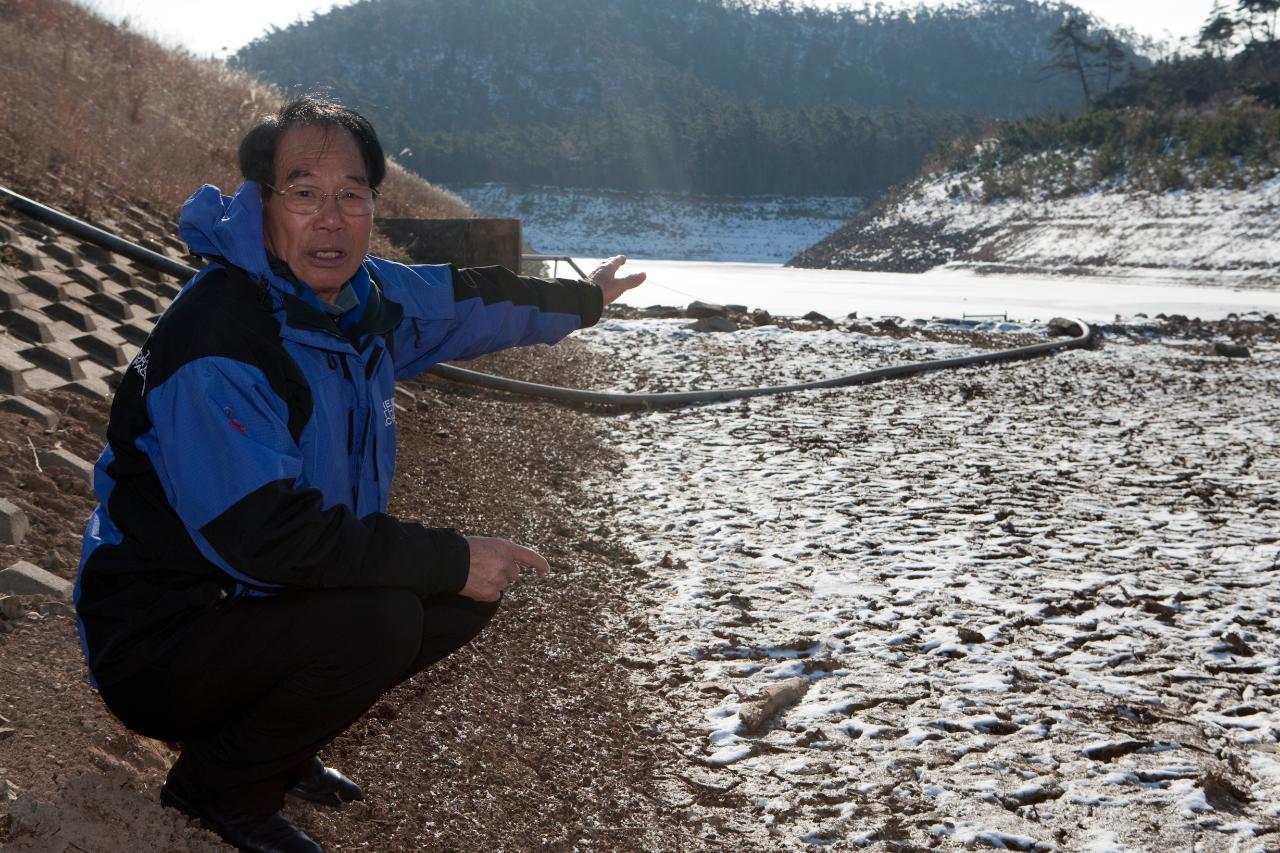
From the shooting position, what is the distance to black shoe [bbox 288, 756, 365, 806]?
2705 millimetres

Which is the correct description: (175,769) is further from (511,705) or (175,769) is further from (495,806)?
(511,705)

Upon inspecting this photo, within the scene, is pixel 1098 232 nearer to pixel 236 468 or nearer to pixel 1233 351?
pixel 1233 351

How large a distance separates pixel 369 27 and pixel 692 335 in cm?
12355

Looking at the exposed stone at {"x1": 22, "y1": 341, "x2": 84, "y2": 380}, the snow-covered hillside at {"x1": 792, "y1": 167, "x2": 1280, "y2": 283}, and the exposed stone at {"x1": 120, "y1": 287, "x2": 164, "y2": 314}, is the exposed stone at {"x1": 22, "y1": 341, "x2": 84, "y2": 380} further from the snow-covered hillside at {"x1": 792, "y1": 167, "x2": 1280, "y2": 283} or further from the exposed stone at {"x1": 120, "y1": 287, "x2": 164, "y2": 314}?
the snow-covered hillside at {"x1": 792, "y1": 167, "x2": 1280, "y2": 283}

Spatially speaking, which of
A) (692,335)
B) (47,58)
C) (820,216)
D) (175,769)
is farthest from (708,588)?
(820,216)

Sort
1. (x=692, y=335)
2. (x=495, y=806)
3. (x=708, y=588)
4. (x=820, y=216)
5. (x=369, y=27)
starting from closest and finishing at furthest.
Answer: (x=495, y=806), (x=708, y=588), (x=692, y=335), (x=820, y=216), (x=369, y=27)

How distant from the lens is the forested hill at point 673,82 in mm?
77750

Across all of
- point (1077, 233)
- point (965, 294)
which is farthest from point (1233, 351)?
point (1077, 233)

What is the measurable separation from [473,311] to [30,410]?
2.43m

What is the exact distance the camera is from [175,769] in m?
2.41

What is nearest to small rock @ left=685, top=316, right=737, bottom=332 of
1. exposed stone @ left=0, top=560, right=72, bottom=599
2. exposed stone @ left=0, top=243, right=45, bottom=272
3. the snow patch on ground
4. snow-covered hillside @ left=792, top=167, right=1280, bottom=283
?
exposed stone @ left=0, top=243, right=45, bottom=272

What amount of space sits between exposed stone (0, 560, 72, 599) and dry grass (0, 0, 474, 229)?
5.07 meters

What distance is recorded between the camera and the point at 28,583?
318 cm

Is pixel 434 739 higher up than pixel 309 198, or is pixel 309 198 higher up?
pixel 309 198
